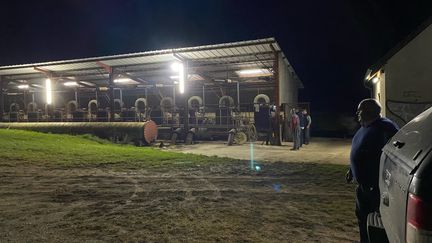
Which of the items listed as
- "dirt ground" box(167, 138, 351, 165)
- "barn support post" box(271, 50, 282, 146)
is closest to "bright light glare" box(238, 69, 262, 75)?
"barn support post" box(271, 50, 282, 146)

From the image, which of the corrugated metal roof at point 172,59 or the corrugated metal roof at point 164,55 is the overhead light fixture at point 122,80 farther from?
the corrugated metal roof at point 164,55

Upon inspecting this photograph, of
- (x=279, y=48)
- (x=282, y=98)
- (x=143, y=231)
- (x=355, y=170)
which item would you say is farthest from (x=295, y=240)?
(x=282, y=98)

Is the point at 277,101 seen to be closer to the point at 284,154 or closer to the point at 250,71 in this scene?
the point at 250,71

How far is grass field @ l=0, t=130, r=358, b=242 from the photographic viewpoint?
445cm

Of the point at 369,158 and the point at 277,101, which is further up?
the point at 277,101

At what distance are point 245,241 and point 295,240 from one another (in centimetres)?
61

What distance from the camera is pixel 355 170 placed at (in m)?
3.42

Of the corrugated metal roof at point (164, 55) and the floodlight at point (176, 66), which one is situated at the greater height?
the corrugated metal roof at point (164, 55)

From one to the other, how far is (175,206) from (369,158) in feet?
11.2

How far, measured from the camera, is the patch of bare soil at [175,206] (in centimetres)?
442

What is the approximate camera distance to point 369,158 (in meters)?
3.32

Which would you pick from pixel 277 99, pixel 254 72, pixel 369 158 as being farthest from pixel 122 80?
pixel 369 158

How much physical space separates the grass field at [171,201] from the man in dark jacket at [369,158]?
105cm

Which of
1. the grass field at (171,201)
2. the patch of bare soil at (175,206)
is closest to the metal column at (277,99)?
the grass field at (171,201)
